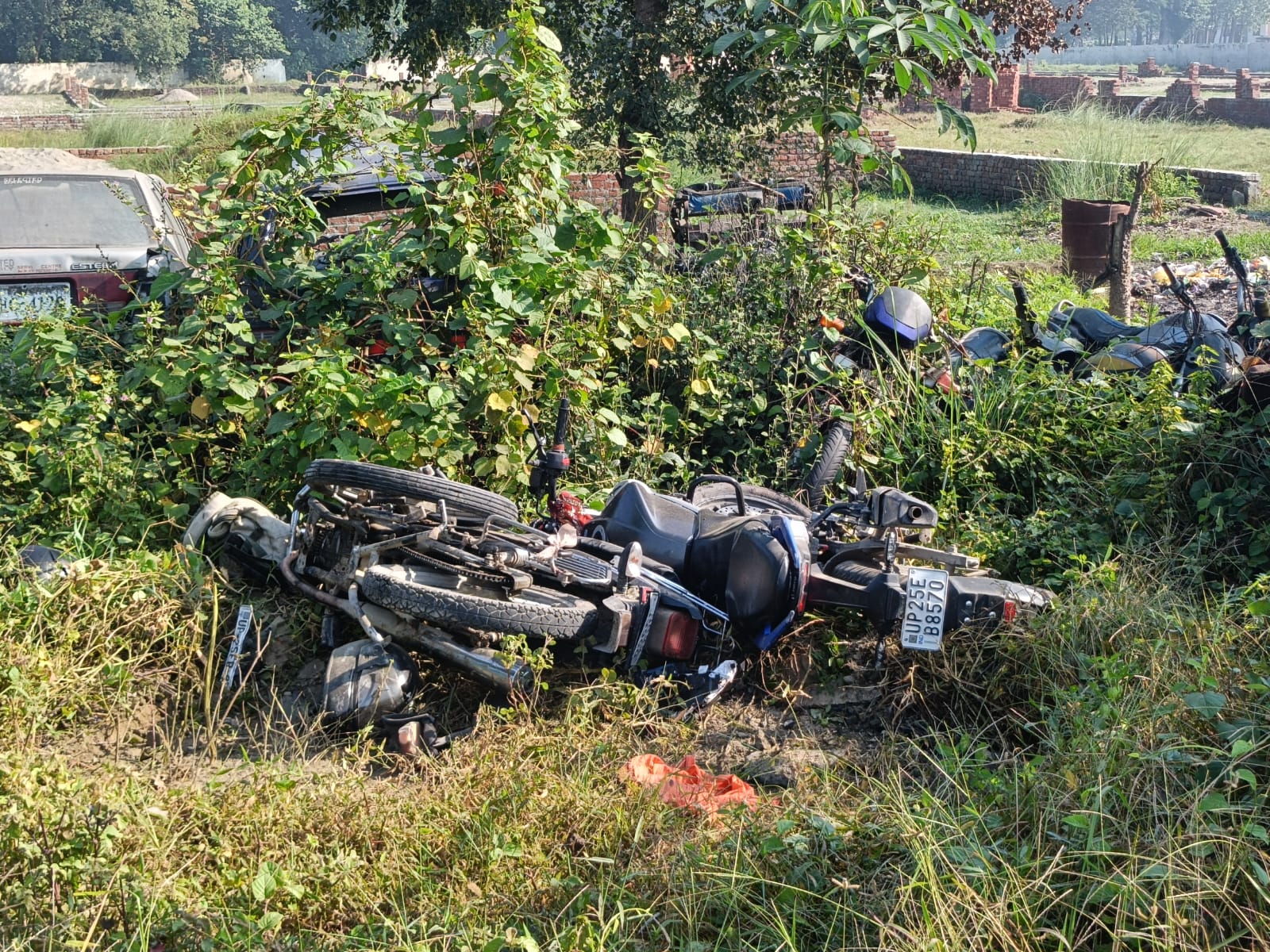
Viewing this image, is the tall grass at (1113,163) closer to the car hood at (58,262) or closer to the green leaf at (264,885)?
the car hood at (58,262)

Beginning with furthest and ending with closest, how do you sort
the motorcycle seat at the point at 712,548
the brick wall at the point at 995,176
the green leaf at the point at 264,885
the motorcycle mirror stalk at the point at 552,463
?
the brick wall at the point at 995,176, the motorcycle mirror stalk at the point at 552,463, the motorcycle seat at the point at 712,548, the green leaf at the point at 264,885

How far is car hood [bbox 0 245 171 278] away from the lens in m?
6.01

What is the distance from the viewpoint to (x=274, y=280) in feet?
17.6

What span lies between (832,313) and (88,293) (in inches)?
144

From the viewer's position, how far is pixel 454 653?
152 inches

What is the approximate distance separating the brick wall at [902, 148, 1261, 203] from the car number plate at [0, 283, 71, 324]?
11.6 m

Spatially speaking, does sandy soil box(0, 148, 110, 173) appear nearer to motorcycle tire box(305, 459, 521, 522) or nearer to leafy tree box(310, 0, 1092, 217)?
leafy tree box(310, 0, 1092, 217)

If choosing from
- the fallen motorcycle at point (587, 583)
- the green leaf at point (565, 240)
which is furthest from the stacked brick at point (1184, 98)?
the fallen motorcycle at point (587, 583)

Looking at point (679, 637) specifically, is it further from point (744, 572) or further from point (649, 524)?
point (649, 524)

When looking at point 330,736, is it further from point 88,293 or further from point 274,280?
point 88,293

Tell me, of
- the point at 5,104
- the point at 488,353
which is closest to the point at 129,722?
the point at 488,353

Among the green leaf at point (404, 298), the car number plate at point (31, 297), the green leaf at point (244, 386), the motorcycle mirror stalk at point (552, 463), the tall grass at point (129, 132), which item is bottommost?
the motorcycle mirror stalk at point (552, 463)

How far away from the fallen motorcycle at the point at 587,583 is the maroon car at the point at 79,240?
2.31 m

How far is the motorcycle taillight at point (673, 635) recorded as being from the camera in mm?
3980
